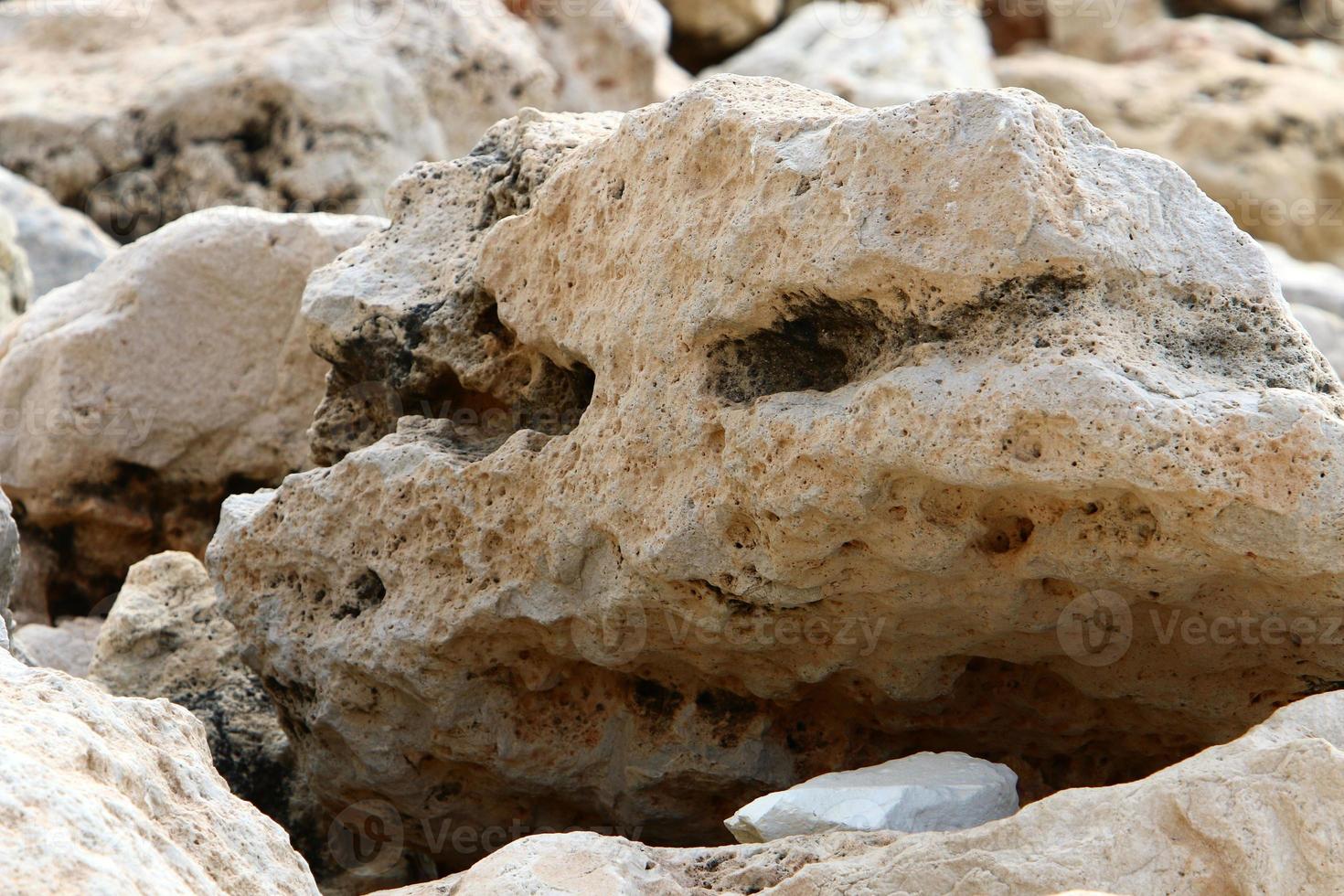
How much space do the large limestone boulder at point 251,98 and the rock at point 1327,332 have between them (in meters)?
3.55

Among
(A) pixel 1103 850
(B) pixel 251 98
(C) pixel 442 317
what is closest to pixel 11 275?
(B) pixel 251 98

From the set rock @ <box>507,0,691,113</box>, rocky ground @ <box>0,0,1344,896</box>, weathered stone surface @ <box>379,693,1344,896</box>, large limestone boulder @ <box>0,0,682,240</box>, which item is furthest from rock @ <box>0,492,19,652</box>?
rock @ <box>507,0,691,113</box>

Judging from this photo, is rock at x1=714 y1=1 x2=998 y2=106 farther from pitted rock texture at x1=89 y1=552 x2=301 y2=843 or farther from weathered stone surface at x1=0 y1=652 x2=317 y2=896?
weathered stone surface at x1=0 y1=652 x2=317 y2=896

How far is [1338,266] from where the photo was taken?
11992mm

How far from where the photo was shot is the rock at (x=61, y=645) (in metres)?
4.46

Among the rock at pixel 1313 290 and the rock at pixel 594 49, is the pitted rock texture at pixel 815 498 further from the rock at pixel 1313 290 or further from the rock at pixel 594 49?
the rock at pixel 1313 290

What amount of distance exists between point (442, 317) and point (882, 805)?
151cm

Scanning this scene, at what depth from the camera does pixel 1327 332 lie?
23.3 feet

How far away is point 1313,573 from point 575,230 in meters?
1.57

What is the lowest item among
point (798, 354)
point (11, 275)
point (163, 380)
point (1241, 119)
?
point (1241, 119)

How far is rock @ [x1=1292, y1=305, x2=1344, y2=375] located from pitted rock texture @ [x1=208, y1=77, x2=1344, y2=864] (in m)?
4.04

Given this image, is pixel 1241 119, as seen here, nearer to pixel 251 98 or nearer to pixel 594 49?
pixel 594 49

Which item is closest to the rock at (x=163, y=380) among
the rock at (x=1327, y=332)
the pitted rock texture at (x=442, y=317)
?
the pitted rock texture at (x=442, y=317)

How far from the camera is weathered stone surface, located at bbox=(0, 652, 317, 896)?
1.97 metres
